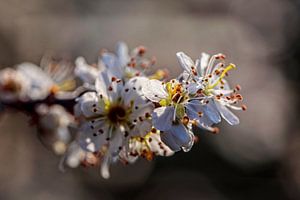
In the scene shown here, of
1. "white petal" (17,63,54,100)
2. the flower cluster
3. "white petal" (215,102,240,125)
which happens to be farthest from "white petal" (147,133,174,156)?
"white petal" (17,63,54,100)

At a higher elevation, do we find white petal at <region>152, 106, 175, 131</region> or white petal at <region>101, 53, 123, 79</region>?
white petal at <region>152, 106, 175, 131</region>

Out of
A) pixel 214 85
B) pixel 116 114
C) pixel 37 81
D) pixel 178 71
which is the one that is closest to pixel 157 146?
pixel 116 114

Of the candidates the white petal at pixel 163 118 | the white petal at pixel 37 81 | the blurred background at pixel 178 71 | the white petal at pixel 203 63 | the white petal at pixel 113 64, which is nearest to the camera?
the white petal at pixel 163 118

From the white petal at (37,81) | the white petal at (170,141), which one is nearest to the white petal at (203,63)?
the white petal at (170,141)

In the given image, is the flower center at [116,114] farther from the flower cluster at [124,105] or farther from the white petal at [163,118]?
the white petal at [163,118]

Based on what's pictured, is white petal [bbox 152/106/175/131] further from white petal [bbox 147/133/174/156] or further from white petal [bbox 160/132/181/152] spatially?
white petal [bbox 147/133/174/156]
